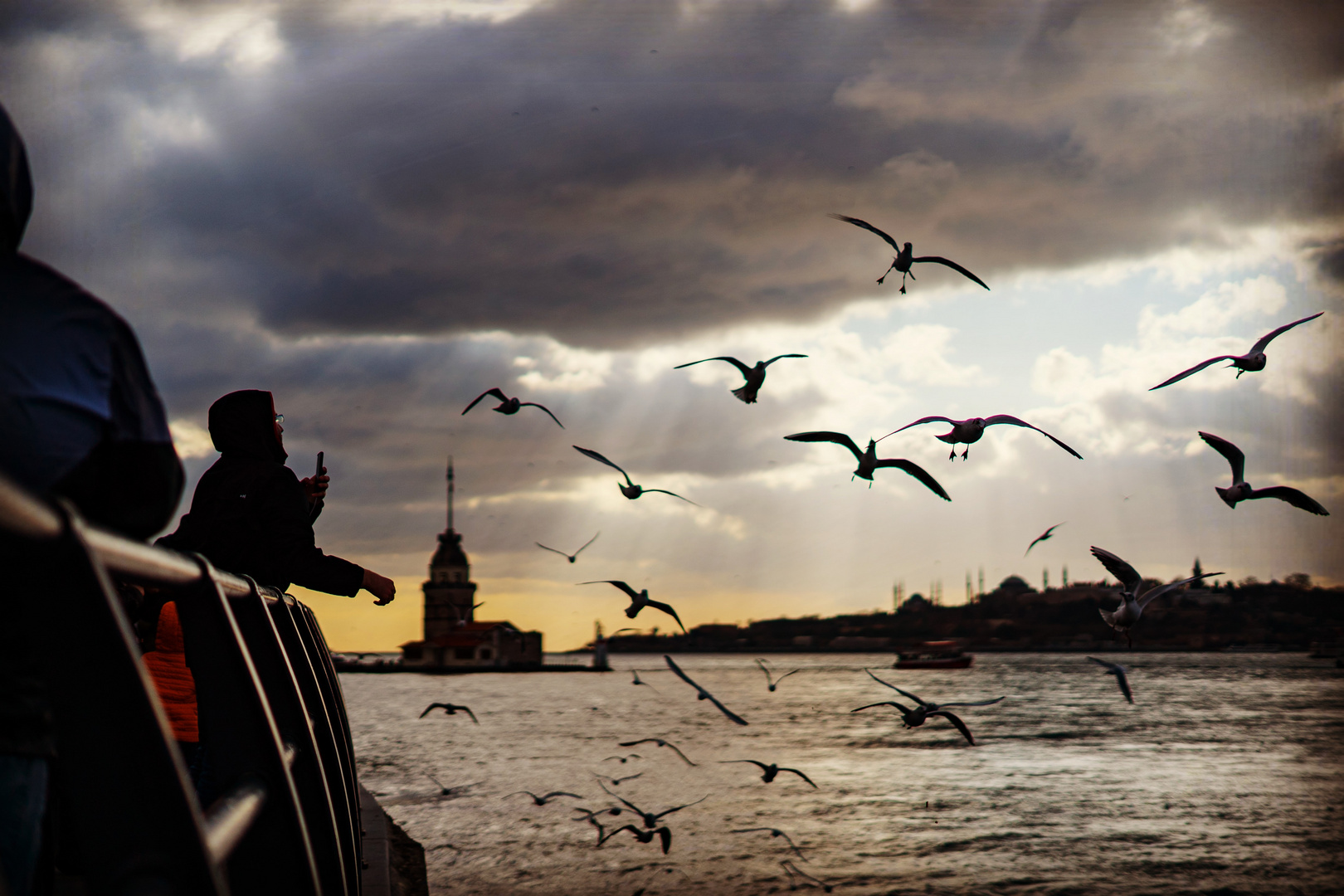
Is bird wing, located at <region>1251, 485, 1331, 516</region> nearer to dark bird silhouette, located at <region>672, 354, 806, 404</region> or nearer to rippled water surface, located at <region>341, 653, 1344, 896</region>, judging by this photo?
dark bird silhouette, located at <region>672, 354, 806, 404</region>

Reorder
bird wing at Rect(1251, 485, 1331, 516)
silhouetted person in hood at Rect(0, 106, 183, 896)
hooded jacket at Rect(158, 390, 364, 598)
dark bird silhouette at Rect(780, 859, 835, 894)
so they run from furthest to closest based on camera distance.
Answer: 1. dark bird silhouette at Rect(780, 859, 835, 894)
2. bird wing at Rect(1251, 485, 1331, 516)
3. hooded jacket at Rect(158, 390, 364, 598)
4. silhouetted person in hood at Rect(0, 106, 183, 896)

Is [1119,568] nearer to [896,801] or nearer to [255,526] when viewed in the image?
[255,526]

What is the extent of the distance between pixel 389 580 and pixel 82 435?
2968 mm

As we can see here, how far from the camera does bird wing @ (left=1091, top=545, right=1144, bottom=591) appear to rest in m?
14.2

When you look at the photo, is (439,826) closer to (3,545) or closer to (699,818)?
(699,818)

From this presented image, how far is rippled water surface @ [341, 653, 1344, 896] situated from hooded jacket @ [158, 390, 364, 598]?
18.9 metres

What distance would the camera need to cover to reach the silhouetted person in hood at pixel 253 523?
3977 mm

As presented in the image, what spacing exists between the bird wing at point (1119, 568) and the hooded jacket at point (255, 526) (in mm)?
12337

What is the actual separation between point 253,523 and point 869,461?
10920 millimetres

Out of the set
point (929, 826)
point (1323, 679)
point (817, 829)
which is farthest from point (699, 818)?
point (1323, 679)

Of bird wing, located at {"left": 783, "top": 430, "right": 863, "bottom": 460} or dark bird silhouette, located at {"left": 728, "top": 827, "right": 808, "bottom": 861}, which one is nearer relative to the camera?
bird wing, located at {"left": 783, "top": 430, "right": 863, "bottom": 460}

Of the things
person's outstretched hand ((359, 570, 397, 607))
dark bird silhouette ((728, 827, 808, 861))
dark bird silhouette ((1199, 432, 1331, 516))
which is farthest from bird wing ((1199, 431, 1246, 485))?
dark bird silhouette ((728, 827, 808, 861))

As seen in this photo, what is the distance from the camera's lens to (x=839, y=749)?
5762cm

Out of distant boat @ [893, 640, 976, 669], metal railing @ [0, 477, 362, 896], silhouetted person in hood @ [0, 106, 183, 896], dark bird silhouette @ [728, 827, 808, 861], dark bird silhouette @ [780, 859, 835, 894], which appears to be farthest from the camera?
distant boat @ [893, 640, 976, 669]
